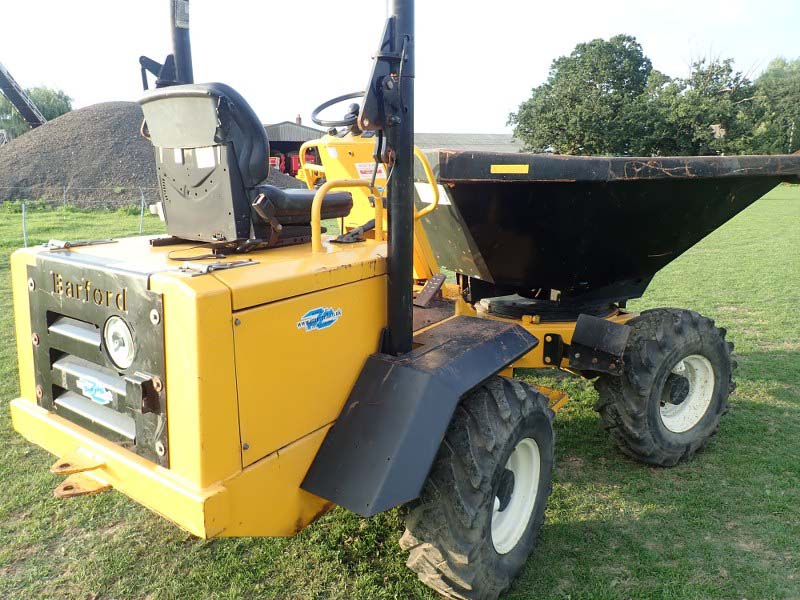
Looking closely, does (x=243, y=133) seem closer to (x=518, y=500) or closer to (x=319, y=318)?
(x=319, y=318)

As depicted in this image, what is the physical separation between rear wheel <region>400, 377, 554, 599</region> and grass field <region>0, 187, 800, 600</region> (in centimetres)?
26

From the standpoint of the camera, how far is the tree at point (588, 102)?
128ft

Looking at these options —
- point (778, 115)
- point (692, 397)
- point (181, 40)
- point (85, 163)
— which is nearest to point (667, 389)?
point (692, 397)

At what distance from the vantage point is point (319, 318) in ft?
7.57

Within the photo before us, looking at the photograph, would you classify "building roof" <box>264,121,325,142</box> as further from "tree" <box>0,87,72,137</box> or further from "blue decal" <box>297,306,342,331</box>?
"blue decal" <box>297,306,342,331</box>

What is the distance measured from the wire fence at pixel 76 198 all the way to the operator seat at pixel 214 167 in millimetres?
19307

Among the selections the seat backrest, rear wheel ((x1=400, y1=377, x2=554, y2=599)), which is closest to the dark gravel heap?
the seat backrest

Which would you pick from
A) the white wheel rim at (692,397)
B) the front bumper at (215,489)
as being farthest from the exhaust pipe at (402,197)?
the white wheel rim at (692,397)

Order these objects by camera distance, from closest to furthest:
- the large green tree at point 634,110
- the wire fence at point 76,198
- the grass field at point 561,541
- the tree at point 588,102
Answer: the grass field at point 561,541, the wire fence at point 76,198, the large green tree at point 634,110, the tree at point 588,102

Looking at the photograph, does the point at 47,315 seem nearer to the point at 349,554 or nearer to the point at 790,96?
the point at 349,554

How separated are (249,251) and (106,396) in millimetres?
750

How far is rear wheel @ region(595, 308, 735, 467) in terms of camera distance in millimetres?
3568

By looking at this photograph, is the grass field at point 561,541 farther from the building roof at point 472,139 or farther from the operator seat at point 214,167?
the building roof at point 472,139

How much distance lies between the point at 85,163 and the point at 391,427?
28.7 metres
